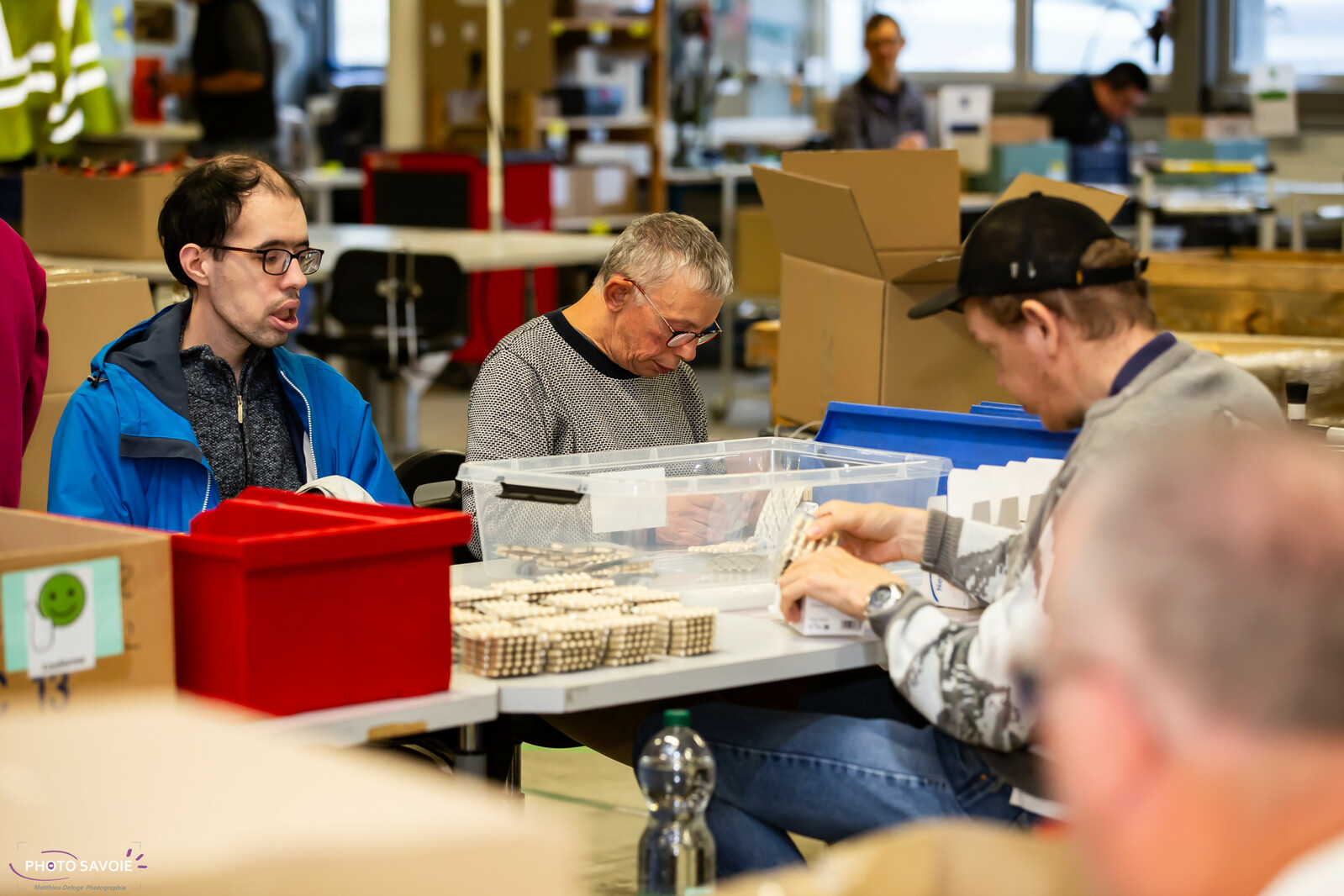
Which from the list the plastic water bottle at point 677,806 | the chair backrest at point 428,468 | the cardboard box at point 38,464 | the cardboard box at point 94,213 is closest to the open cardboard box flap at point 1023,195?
the chair backrest at point 428,468

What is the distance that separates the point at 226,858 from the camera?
2.10 feet

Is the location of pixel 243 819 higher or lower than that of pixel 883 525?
higher

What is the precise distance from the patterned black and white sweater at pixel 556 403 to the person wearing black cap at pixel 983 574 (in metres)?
0.68

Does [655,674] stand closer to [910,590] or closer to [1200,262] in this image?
[910,590]

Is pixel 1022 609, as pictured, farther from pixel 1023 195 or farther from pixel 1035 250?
pixel 1023 195

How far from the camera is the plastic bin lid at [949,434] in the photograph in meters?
2.35

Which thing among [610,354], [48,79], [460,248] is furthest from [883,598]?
[48,79]

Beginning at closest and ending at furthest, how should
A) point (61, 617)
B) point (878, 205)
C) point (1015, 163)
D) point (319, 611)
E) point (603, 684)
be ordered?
point (61, 617), point (319, 611), point (603, 684), point (878, 205), point (1015, 163)

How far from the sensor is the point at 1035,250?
178 centimetres

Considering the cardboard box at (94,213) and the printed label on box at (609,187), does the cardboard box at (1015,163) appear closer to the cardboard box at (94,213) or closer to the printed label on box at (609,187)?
the printed label on box at (609,187)

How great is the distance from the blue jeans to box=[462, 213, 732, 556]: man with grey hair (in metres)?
0.71

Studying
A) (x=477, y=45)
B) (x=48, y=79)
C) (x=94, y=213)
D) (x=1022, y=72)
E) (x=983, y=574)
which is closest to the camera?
(x=983, y=574)

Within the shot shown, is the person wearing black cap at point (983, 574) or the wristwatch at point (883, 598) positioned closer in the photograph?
the person wearing black cap at point (983, 574)

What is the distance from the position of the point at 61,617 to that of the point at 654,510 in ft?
2.81
